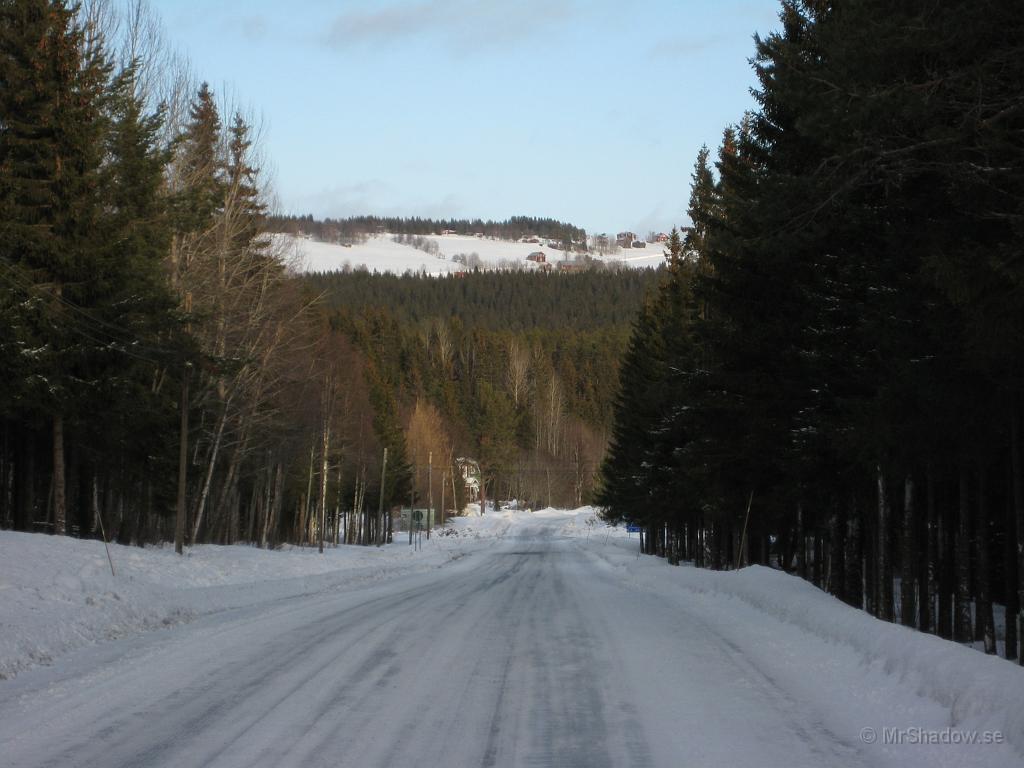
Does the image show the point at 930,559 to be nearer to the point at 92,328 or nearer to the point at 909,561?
the point at 909,561

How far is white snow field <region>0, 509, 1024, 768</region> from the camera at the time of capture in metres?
6.94

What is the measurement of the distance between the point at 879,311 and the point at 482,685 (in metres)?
8.62

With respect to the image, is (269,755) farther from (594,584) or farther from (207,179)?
(207,179)

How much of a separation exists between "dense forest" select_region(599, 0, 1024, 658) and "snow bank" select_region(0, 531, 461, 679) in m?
10.3

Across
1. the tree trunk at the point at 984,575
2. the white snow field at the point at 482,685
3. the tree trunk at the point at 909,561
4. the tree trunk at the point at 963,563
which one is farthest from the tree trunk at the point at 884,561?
the tree trunk at the point at 984,575

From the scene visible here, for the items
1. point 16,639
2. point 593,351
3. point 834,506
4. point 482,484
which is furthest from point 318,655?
point 593,351

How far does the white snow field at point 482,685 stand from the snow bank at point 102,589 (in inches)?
3.1

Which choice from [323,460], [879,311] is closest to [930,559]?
[879,311]

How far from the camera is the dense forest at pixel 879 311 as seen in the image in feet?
30.7

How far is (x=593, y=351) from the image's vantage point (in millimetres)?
164875

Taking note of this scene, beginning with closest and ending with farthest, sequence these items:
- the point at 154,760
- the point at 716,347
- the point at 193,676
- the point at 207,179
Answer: the point at 154,760 → the point at 193,676 → the point at 716,347 → the point at 207,179

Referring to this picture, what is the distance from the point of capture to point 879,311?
14.4m

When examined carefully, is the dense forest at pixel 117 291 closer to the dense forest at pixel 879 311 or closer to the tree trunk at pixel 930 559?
the dense forest at pixel 879 311

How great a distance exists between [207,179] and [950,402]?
3221 cm
